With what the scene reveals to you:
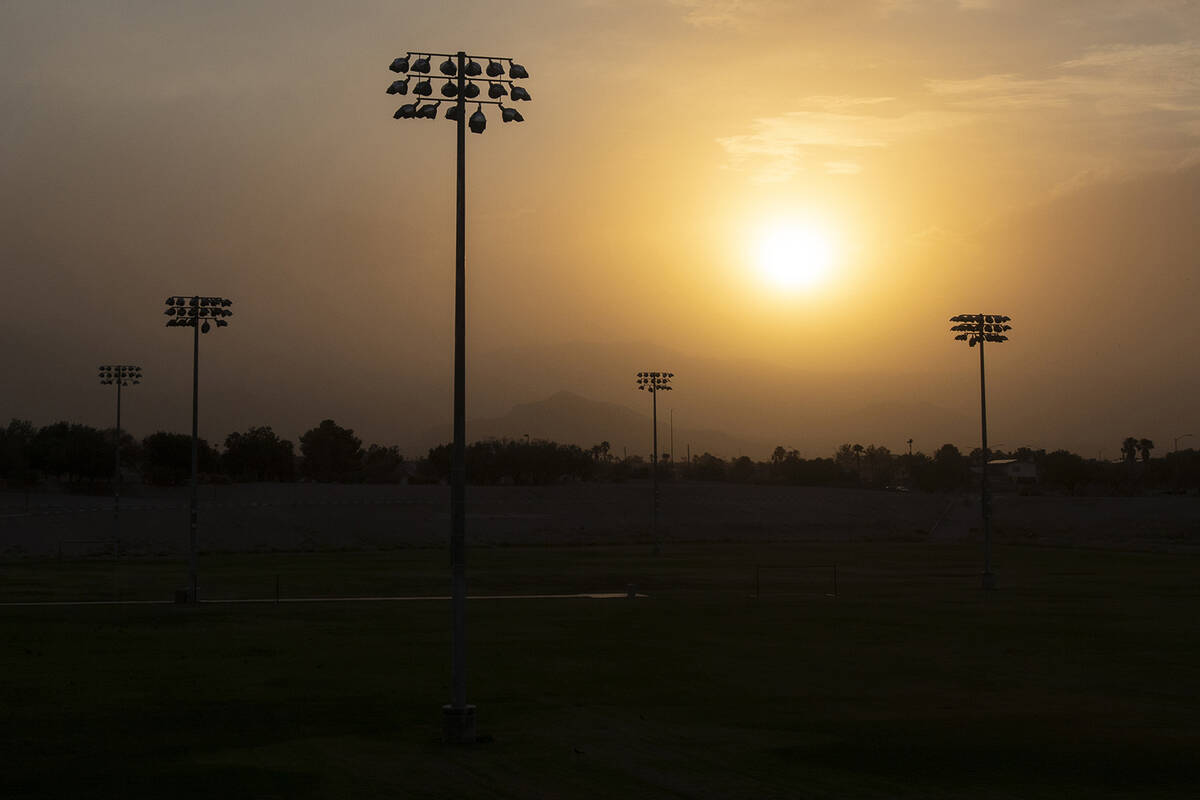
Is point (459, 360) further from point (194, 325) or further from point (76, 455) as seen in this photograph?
point (76, 455)

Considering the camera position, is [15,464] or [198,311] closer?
[198,311]

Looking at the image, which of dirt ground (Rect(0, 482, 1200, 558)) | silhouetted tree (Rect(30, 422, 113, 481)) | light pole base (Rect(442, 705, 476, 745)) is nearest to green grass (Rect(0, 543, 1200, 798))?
light pole base (Rect(442, 705, 476, 745))

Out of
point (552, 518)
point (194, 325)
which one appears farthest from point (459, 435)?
point (552, 518)

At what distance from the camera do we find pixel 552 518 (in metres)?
155

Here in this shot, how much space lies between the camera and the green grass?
20.5 meters

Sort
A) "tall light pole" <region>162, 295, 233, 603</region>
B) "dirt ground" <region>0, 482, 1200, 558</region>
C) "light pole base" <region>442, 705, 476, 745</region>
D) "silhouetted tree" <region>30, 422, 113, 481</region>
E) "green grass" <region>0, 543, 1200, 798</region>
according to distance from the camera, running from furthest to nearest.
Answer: "silhouetted tree" <region>30, 422, 113, 481</region> → "dirt ground" <region>0, 482, 1200, 558</region> → "tall light pole" <region>162, 295, 233, 603</region> → "light pole base" <region>442, 705, 476, 745</region> → "green grass" <region>0, 543, 1200, 798</region>

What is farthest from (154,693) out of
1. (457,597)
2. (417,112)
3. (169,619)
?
(169,619)

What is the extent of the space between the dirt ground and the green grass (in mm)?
67173

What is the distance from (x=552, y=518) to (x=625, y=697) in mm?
126792

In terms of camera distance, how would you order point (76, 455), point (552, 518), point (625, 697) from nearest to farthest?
point (625, 697), point (552, 518), point (76, 455)

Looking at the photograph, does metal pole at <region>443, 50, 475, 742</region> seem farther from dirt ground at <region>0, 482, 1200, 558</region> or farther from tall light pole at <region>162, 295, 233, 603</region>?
dirt ground at <region>0, 482, 1200, 558</region>

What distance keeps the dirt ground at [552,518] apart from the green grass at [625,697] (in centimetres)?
6717

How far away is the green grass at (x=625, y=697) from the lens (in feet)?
67.1

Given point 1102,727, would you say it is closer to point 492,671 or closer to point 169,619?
point 492,671
